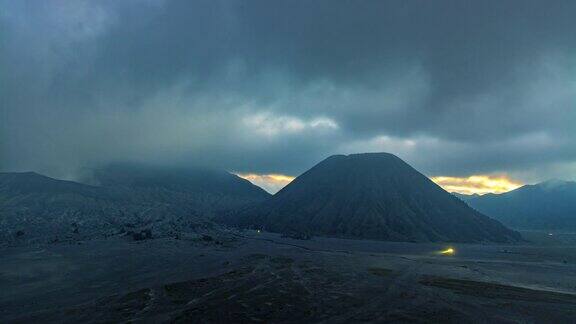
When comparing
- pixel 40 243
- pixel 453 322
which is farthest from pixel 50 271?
pixel 453 322

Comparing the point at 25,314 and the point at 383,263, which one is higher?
the point at 383,263

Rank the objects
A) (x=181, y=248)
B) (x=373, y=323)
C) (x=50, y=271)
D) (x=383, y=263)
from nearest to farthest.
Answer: (x=373, y=323), (x=50, y=271), (x=383, y=263), (x=181, y=248)

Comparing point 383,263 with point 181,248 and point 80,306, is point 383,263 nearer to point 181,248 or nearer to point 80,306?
point 181,248

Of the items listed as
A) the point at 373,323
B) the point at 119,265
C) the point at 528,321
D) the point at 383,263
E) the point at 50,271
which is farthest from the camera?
the point at 383,263

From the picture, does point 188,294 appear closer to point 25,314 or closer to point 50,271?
point 25,314

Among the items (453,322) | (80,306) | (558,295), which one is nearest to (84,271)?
(80,306)

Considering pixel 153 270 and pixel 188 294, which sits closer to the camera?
pixel 188 294
